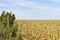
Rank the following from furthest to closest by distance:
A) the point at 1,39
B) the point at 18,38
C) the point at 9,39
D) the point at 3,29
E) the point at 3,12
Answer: the point at 3,12 < the point at 3,29 < the point at 1,39 < the point at 9,39 < the point at 18,38

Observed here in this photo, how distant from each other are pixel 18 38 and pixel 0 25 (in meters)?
5.54

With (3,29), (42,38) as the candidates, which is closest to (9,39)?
(3,29)

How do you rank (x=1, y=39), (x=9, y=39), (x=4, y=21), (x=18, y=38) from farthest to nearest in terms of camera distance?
(x=4, y=21)
(x=1, y=39)
(x=9, y=39)
(x=18, y=38)

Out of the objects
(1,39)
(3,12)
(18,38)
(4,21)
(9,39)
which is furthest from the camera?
(3,12)

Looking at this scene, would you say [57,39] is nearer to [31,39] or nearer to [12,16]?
[31,39]

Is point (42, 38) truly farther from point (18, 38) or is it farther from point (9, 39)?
point (18, 38)

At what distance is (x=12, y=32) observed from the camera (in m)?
15.7

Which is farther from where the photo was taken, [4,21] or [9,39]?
[4,21]

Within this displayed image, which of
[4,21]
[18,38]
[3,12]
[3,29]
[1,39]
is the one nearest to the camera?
[18,38]

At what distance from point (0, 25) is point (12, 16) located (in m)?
1.53

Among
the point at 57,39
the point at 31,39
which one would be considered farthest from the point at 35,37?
the point at 57,39

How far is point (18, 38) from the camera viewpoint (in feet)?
41.0

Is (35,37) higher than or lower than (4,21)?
lower

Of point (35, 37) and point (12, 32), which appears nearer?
point (12, 32)
